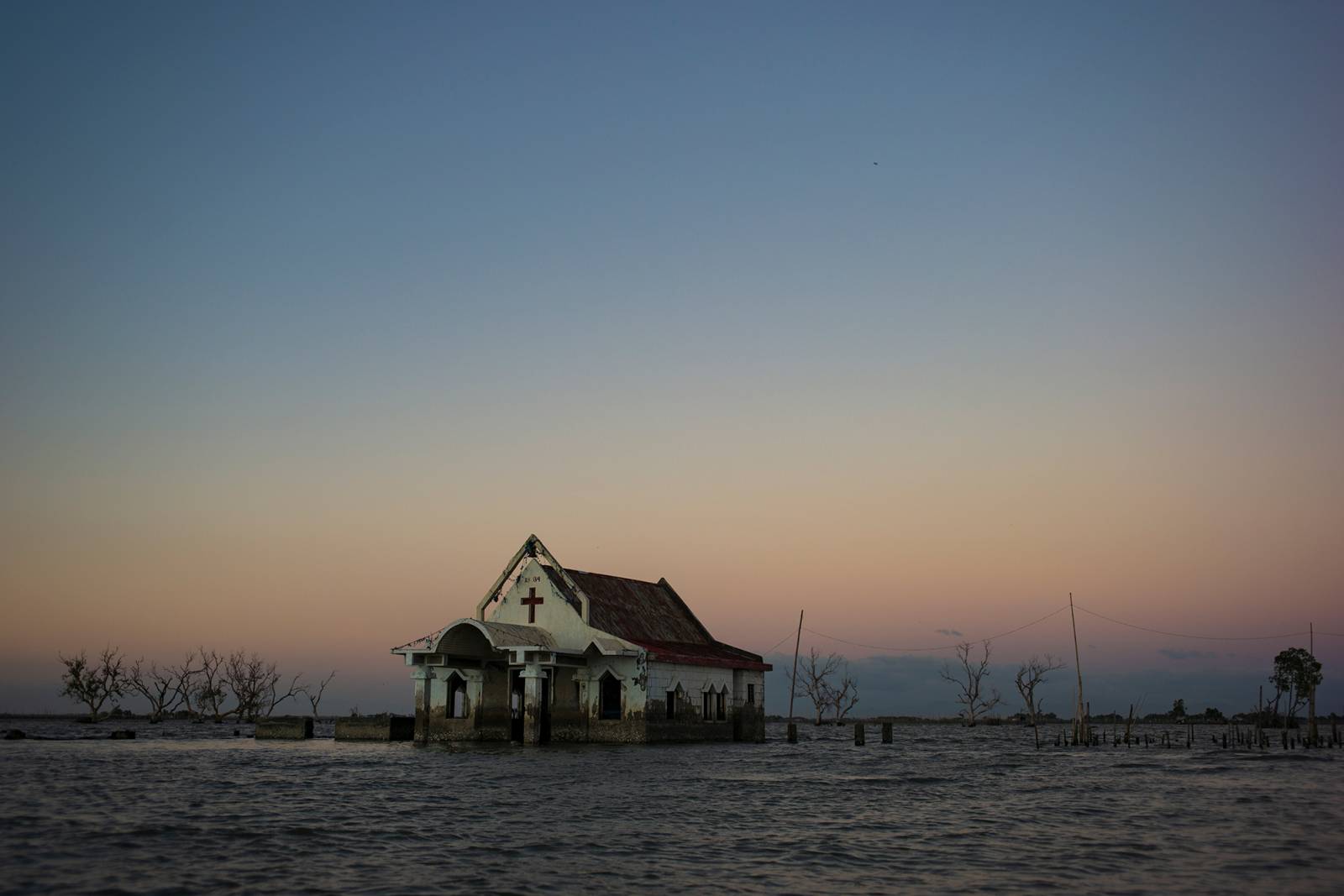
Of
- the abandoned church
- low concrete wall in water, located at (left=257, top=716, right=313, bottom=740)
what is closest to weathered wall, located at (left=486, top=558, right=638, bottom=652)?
the abandoned church

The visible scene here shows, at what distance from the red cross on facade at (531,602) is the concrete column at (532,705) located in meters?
3.29

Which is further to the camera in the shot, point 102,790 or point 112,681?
point 112,681

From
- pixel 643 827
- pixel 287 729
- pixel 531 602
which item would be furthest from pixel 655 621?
pixel 643 827

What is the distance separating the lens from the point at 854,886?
51.3 ft

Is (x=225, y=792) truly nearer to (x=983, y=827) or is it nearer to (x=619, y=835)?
(x=619, y=835)

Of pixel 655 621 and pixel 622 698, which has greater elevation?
pixel 655 621

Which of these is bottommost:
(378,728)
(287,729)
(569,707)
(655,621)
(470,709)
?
(287,729)

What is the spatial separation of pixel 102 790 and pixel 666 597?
35.7 meters

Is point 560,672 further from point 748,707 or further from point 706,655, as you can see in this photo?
point 748,707

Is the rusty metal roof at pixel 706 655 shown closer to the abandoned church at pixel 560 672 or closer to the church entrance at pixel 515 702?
the abandoned church at pixel 560 672

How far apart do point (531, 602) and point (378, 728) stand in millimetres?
13044

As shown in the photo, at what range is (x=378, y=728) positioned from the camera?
5719 centimetres

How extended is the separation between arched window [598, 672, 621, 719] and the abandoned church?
0.23 feet

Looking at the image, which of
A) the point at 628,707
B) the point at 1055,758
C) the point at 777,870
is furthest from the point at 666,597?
the point at 777,870
